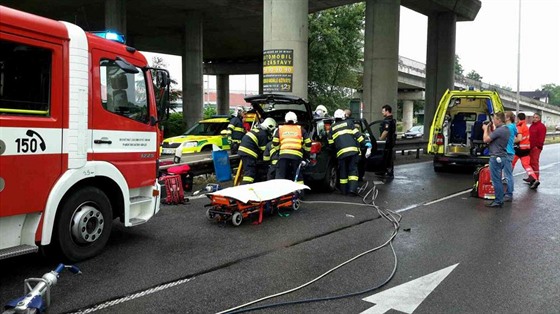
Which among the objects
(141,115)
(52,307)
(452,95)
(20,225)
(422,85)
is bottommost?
(52,307)

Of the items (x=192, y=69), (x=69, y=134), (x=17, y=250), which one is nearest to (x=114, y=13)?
(x=192, y=69)

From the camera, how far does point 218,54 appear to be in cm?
4256

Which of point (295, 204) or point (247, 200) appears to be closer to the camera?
point (247, 200)

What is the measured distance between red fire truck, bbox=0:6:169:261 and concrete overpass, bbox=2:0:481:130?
7.97 metres

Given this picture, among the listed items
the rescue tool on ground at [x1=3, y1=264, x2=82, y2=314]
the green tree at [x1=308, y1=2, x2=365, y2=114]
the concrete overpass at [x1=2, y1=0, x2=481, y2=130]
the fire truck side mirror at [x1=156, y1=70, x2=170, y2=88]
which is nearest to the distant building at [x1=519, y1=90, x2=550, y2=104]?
the green tree at [x1=308, y1=2, x2=365, y2=114]

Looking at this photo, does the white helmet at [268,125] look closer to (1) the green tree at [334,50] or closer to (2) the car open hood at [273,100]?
(2) the car open hood at [273,100]

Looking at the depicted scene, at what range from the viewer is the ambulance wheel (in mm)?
6664

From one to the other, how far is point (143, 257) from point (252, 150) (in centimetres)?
397

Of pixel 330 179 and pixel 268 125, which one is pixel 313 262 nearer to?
pixel 268 125

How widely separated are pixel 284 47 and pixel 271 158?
541cm

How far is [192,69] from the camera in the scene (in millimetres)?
27953

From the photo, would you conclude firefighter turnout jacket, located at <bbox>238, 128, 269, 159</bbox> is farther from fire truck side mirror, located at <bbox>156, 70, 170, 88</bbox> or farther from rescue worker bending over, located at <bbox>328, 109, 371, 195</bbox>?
fire truck side mirror, located at <bbox>156, 70, 170, 88</bbox>

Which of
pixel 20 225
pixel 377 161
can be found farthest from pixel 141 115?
pixel 377 161

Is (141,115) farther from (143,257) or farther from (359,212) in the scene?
(359,212)
